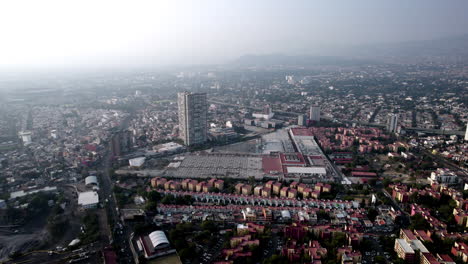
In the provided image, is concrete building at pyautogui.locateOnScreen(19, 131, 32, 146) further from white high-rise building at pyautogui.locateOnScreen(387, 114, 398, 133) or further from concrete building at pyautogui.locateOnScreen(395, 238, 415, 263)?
white high-rise building at pyautogui.locateOnScreen(387, 114, 398, 133)

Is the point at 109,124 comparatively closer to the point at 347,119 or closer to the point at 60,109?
the point at 60,109

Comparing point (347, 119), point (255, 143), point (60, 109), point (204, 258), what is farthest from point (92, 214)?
point (60, 109)

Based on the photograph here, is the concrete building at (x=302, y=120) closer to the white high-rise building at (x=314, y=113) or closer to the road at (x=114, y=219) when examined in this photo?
the white high-rise building at (x=314, y=113)

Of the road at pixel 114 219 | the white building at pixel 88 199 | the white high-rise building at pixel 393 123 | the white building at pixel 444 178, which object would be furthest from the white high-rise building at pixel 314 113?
the white building at pixel 88 199

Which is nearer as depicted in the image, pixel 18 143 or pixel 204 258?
pixel 204 258

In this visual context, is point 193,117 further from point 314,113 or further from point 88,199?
point 314,113

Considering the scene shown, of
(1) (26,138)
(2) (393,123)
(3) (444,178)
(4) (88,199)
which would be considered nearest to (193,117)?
(4) (88,199)
